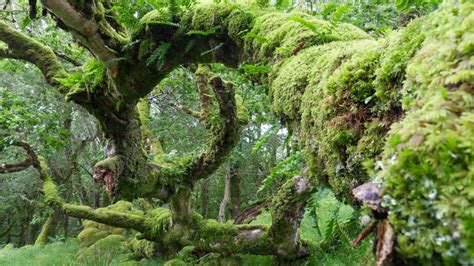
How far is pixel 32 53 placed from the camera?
202 inches

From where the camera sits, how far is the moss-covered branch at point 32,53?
5.04 meters

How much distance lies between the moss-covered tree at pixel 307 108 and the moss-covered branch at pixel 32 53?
16 mm

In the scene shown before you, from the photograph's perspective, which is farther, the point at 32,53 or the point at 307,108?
the point at 32,53

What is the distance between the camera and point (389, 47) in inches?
50.8

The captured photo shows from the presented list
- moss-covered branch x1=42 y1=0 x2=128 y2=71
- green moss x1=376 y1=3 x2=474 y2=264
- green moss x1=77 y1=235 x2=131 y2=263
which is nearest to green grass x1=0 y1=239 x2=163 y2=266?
green moss x1=77 y1=235 x2=131 y2=263

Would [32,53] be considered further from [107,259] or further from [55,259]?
[55,259]

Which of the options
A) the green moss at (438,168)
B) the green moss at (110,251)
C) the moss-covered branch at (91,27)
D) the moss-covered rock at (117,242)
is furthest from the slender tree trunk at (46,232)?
the green moss at (438,168)

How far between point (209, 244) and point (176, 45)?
12.0 feet

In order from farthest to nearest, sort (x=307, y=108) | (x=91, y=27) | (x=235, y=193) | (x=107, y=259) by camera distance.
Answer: (x=235, y=193) → (x=107, y=259) → (x=91, y=27) → (x=307, y=108)

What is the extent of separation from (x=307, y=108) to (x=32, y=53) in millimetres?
4890

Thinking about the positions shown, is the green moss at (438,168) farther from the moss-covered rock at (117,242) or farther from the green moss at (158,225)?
the moss-covered rock at (117,242)

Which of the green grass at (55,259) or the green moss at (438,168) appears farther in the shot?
the green grass at (55,259)

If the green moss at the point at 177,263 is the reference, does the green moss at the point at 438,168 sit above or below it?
above

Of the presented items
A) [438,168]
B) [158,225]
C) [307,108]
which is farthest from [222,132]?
[438,168]
